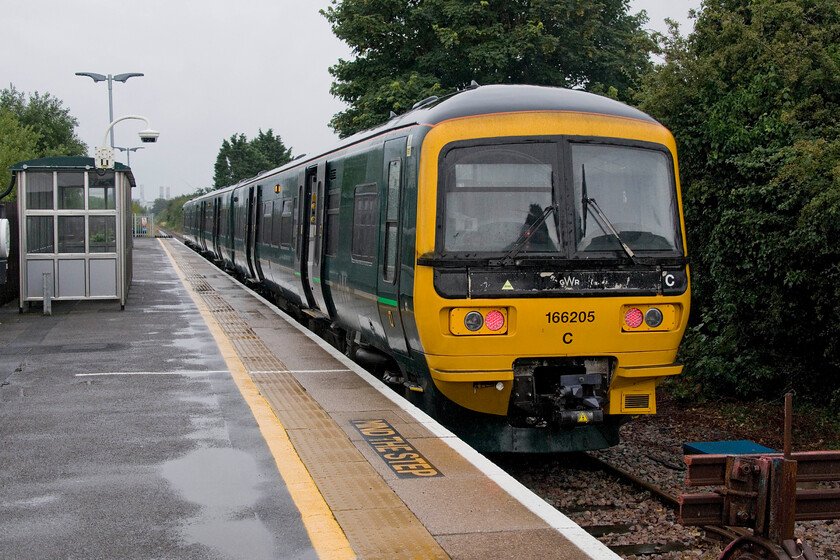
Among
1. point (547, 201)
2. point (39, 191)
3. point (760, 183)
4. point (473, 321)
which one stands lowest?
point (473, 321)

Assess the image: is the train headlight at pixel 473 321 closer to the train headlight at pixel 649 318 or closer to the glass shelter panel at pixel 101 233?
the train headlight at pixel 649 318

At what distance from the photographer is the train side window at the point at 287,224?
14.7 meters

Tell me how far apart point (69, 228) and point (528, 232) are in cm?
1022

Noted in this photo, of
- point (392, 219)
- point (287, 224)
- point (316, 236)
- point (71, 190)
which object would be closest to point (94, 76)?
point (71, 190)

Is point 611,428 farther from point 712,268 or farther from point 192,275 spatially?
point 192,275

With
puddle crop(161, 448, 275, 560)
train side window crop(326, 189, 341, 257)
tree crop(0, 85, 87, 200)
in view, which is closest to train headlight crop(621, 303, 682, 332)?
puddle crop(161, 448, 275, 560)

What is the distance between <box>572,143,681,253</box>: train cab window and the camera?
746 cm

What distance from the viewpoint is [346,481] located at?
557cm

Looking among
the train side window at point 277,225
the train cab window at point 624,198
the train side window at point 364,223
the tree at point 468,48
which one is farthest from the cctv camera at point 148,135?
the train cab window at point 624,198

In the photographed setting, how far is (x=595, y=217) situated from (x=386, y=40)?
20935 millimetres

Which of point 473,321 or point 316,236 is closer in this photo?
point 473,321

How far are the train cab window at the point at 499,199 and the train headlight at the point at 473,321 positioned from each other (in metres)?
0.51

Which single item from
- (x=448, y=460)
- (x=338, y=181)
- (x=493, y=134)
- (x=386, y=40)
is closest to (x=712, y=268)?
(x=338, y=181)

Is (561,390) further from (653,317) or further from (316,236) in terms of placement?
(316,236)
